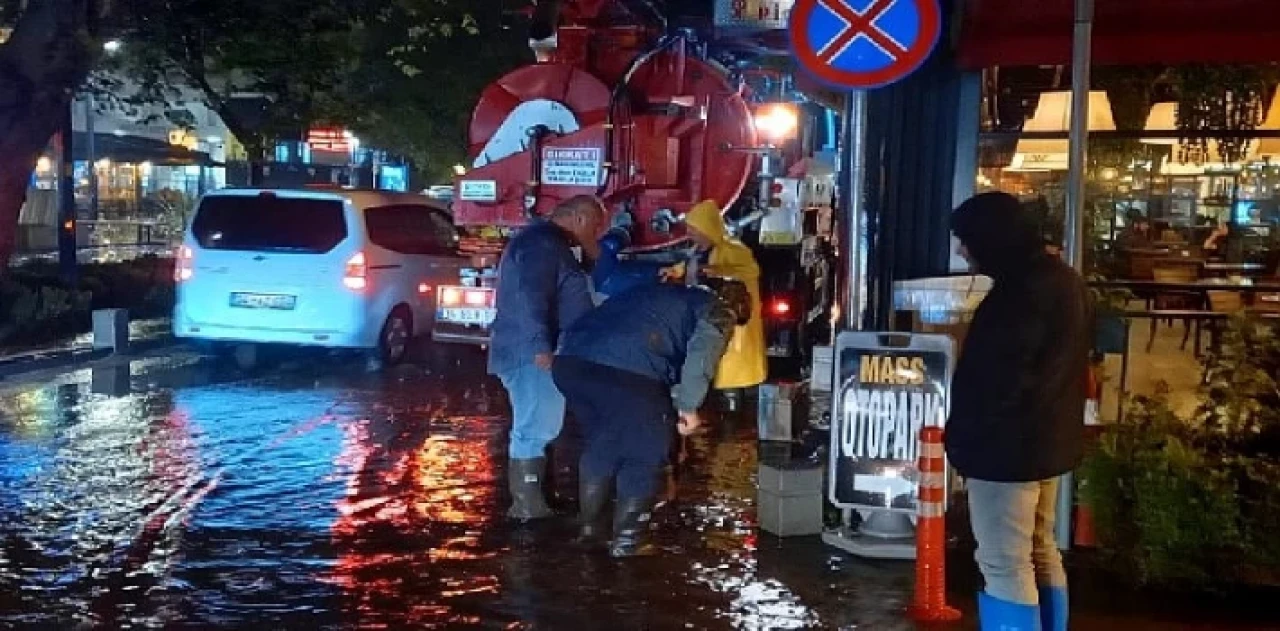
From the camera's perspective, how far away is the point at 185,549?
24.5 ft

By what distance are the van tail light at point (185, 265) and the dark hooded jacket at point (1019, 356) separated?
10036 millimetres

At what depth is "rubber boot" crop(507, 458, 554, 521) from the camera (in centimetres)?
803

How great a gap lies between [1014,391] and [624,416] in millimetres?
2267

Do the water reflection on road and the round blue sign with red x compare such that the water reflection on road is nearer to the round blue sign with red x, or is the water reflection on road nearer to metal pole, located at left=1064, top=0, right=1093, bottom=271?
metal pole, located at left=1064, top=0, right=1093, bottom=271

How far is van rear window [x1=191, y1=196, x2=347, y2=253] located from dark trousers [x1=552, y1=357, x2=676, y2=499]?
7.07 meters

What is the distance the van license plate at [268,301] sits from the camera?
1354 centimetres

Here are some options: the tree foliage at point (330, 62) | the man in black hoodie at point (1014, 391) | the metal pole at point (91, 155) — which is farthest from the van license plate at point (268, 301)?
the metal pole at point (91, 155)

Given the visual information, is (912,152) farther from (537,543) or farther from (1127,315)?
(537,543)

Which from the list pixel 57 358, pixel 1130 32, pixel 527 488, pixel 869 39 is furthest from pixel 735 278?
pixel 57 358

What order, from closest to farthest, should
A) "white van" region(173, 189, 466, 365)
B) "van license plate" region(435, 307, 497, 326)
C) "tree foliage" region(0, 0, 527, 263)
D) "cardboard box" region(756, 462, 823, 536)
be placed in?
1. "cardboard box" region(756, 462, 823, 536)
2. "van license plate" region(435, 307, 497, 326)
3. "white van" region(173, 189, 466, 365)
4. "tree foliage" region(0, 0, 527, 263)

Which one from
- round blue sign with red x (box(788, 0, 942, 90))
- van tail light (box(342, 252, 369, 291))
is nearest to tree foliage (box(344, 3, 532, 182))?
van tail light (box(342, 252, 369, 291))

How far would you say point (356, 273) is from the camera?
13.5 m

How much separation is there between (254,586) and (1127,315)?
4.68m

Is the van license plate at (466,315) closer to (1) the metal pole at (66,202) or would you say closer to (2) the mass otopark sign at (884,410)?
(2) the mass otopark sign at (884,410)
